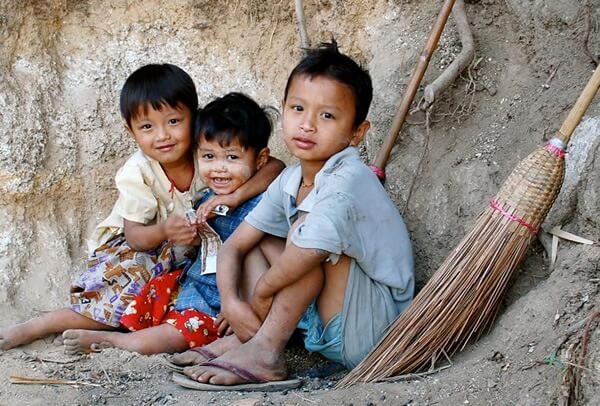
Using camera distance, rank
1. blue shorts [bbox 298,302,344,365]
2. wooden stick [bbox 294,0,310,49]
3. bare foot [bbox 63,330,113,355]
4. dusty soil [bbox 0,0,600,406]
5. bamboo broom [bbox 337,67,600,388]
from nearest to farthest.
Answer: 1. dusty soil [bbox 0,0,600,406]
2. bamboo broom [bbox 337,67,600,388]
3. blue shorts [bbox 298,302,344,365]
4. bare foot [bbox 63,330,113,355]
5. wooden stick [bbox 294,0,310,49]

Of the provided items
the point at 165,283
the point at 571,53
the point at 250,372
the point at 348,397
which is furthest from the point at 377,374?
the point at 571,53

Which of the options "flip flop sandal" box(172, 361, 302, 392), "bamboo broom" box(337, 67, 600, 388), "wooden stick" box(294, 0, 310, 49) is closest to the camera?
"bamboo broom" box(337, 67, 600, 388)

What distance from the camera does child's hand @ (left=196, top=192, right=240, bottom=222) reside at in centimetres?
313

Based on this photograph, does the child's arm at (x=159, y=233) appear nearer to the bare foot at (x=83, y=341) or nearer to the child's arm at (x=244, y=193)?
the child's arm at (x=244, y=193)

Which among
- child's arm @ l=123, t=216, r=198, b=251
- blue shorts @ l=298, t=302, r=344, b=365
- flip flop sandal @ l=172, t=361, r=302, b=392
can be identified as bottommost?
flip flop sandal @ l=172, t=361, r=302, b=392

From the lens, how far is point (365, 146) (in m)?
3.57

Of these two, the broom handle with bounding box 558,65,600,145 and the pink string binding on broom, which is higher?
the broom handle with bounding box 558,65,600,145

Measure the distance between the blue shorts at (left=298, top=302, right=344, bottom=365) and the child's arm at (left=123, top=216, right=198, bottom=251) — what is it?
1.85 ft

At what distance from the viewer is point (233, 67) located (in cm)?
392

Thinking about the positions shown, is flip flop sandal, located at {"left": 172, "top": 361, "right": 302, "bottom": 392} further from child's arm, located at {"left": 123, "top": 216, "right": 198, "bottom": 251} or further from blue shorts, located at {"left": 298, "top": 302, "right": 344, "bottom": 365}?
child's arm, located at {"left": 123, "top": 216, "right": 198, "bottom": 251}

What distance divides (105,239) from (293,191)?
0.92 metres

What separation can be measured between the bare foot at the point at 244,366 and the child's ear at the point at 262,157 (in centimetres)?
75

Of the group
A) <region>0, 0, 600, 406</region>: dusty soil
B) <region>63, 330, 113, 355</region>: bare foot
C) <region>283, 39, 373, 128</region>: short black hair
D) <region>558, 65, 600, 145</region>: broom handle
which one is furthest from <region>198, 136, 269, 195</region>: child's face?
<region>558, 65, 600, 145</region>: broom handle

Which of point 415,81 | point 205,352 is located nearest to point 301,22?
point 415,81
